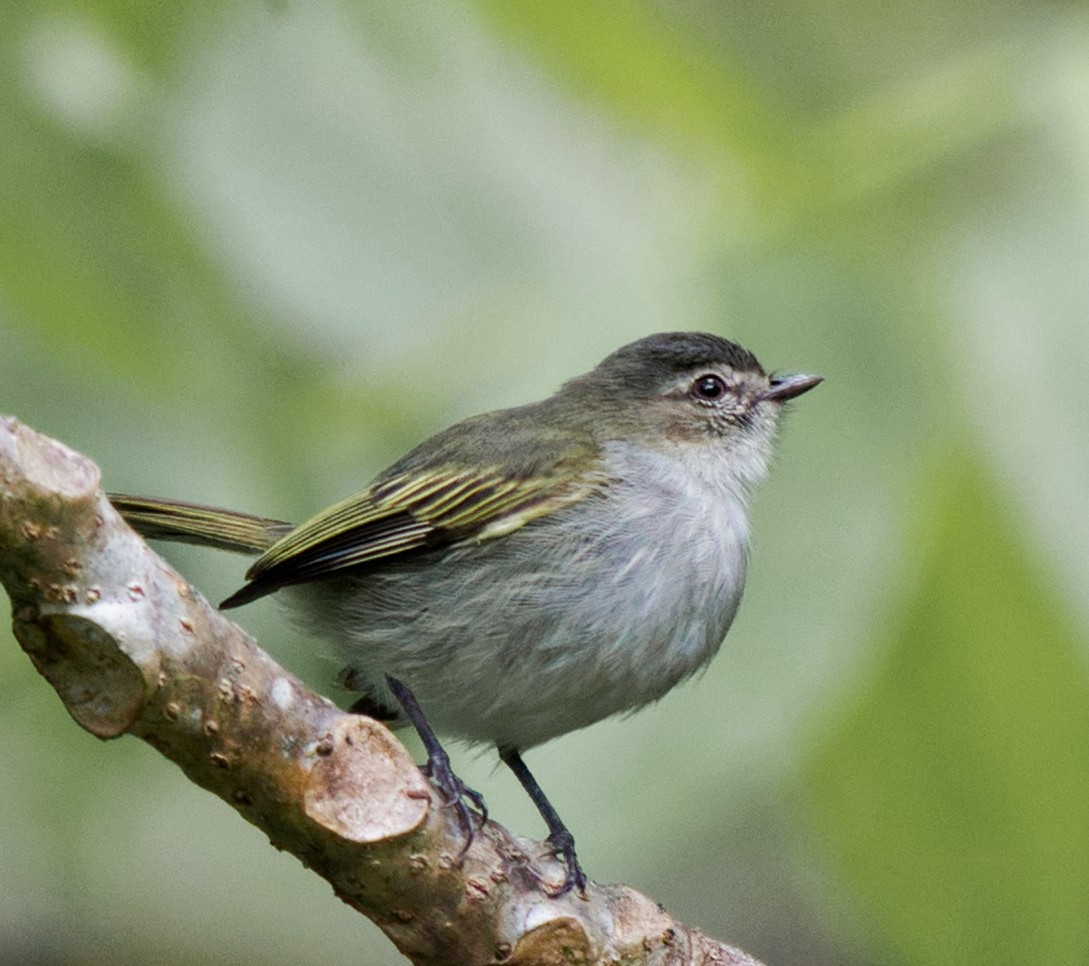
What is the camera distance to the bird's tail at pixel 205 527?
4035mm

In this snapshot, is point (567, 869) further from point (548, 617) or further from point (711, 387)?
point (711, 387)

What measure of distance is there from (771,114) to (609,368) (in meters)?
1.99

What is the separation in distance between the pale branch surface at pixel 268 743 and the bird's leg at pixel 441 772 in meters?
0.05

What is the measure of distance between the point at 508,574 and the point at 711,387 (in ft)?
4.03

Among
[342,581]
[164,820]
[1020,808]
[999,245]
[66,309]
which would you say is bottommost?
[164,820]

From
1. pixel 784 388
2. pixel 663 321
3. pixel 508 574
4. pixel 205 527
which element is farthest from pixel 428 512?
pixel 663 321

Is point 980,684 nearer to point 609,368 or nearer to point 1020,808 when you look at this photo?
point 1020,808

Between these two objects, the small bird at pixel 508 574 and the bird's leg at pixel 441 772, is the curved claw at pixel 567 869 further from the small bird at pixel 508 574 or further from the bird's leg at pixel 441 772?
the small bird at pixel 508 574

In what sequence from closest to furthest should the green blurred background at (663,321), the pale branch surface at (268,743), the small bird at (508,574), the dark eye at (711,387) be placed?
the pale branch surface at (268,743) < the green blurred background at (663,321) < the small bird at (508,574) < the dark eye at (711,387)

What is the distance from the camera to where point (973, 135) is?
3.15 m

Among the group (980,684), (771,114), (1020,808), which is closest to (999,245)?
(771,114)

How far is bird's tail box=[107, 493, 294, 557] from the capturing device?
4035 millimetres

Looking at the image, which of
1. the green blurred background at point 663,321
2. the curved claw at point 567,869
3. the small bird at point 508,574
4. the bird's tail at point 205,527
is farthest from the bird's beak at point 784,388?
the curved claw at point 567,869

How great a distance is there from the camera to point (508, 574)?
4.13 metres
